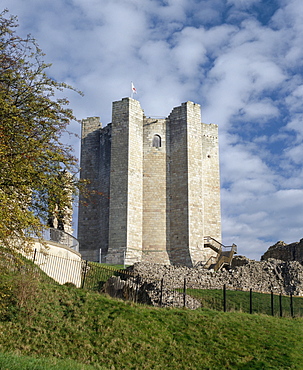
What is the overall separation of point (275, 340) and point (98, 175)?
28.0 metres

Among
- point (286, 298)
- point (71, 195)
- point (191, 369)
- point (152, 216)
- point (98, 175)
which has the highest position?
point (98, 175)

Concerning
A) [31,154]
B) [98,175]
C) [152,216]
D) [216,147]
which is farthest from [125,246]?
[31,154]

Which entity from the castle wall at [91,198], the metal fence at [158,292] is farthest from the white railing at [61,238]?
the castle wall at [91,198]

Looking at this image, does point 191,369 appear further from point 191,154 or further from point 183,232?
point 191,154

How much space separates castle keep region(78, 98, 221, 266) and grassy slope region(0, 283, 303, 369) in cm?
1927

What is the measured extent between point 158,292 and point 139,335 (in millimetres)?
6197

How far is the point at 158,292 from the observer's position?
2441 cm

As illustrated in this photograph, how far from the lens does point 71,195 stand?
17.8 metres

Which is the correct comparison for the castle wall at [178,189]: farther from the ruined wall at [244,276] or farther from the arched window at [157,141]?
the ruined wall at [244,276]

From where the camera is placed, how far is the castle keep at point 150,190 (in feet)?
136

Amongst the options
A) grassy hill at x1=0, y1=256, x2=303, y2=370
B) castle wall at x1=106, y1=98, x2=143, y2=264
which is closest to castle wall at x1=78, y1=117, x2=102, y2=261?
castle wall at x1=106, y1=98, x2=143, y2=264

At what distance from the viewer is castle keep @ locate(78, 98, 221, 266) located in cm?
4138

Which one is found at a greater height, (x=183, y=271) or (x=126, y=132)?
(x=126, y=132)

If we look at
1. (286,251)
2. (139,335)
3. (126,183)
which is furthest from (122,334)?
(286,251)
